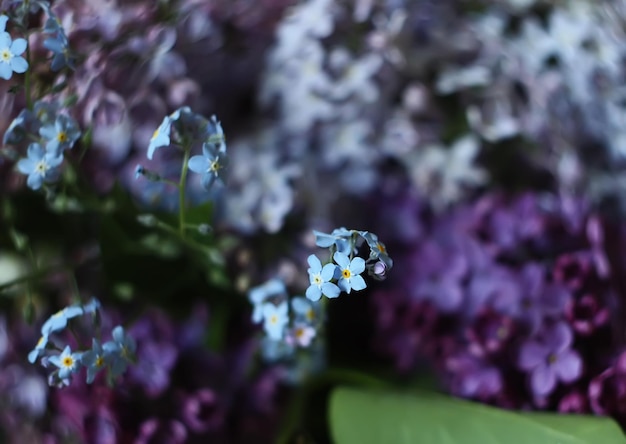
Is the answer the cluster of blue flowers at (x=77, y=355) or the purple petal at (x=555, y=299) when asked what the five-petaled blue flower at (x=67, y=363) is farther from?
the purple petal at (x=555, y=299)

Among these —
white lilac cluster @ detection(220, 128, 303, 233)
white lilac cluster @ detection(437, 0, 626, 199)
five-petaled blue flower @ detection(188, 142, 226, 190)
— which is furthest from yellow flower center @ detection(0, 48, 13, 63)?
white lilac cluster @ detection(437, 0, 626, 199)

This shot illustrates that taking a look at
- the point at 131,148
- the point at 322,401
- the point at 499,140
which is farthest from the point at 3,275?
the point at 499,140

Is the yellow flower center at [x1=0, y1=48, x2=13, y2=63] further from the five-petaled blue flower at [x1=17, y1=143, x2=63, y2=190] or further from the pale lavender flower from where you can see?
the pale lavender flower

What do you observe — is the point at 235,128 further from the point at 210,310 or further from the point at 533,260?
the point at 533,260

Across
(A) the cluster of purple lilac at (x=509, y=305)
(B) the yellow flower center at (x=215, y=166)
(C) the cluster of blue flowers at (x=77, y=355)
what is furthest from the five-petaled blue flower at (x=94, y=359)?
(A) the cluster of purple lilac at (x=509, y=305)

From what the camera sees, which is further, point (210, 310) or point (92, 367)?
point (210, 310)
